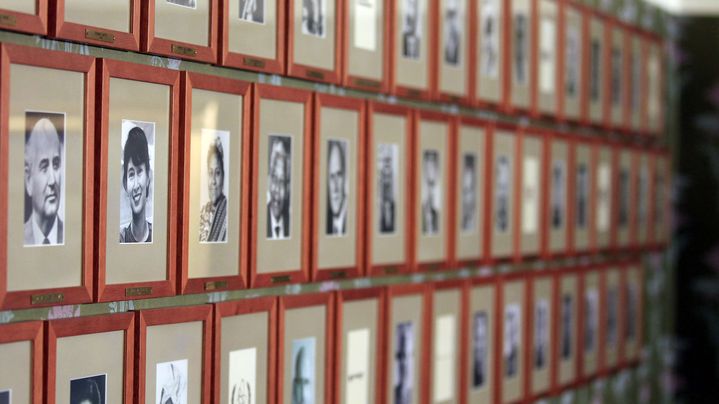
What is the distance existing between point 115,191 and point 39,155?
244 mm

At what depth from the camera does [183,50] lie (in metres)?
2.81

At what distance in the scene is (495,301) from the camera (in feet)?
14.5

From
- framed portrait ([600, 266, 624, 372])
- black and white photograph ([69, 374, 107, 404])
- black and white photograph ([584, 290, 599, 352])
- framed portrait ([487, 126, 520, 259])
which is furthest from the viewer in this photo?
framed portrait ([600, 266, 624, 372])

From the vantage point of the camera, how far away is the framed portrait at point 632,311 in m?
5.59

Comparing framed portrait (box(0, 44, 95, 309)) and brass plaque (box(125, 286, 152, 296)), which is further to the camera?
brass plaque (box(125, 286, 152, 296))

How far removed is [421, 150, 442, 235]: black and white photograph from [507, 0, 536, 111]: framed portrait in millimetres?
658

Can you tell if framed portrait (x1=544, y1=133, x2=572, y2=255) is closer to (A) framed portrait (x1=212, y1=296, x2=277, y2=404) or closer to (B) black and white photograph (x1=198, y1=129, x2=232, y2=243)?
(A) framed portrait (x1=212, y1=296, x2=277, y2=404)

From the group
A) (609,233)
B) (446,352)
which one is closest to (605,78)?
(609,233)

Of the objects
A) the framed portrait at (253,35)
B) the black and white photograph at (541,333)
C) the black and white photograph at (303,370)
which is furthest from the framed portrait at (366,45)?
the black and white photograph at (541,333)

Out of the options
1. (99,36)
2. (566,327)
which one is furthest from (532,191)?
(99,36)

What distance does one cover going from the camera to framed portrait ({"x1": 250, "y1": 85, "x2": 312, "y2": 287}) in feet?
10.2

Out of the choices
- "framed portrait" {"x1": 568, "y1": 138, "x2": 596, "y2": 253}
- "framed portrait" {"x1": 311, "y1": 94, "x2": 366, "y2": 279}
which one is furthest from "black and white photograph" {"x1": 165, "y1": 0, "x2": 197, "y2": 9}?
"framed portrait" {"x1": 568, "y1": 138, "x2": 596, "y2": 253}

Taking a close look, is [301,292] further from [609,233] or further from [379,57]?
[609,233]

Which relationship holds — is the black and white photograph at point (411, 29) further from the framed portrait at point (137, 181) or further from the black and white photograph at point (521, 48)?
the framed portrait at point (137, 181)
